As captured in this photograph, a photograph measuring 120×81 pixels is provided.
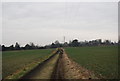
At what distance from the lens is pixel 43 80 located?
41.2 feet

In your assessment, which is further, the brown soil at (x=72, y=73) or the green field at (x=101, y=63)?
the green field at (x=101, y=63)

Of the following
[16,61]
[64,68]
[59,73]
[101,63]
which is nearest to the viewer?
[59,73]

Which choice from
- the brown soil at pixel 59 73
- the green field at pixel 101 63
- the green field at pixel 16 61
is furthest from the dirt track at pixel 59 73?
the green field at pixel 16 61

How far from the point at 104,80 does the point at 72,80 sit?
7.21 feet

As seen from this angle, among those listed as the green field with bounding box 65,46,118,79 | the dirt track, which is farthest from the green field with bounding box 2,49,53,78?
the green field with bounding box 65,46,118,79

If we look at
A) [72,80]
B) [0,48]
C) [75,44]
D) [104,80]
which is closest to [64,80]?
[72,80]

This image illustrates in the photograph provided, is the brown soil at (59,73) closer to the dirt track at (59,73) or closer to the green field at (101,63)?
the dirt track at (59,73)

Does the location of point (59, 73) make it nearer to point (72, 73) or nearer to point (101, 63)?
point (72, 73)

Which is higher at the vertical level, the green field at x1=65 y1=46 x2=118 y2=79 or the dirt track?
the green field at x1=65 y1=46 x2=118 y2=79

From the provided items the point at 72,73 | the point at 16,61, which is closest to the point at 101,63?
the point at 72,73

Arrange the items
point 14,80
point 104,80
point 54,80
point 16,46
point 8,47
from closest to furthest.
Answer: point 104,80, point 54,80, point 14,80, point 8,47, point 16,46

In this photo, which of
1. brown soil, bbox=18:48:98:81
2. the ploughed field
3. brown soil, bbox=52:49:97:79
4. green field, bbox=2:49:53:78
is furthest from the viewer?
green field, bbox=2:49:53:78

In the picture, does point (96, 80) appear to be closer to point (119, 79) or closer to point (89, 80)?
point (89, 80)

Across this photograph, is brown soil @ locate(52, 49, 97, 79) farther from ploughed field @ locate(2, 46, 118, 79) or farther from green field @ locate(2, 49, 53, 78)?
green field @ locate(2, 49, 53, 78)
